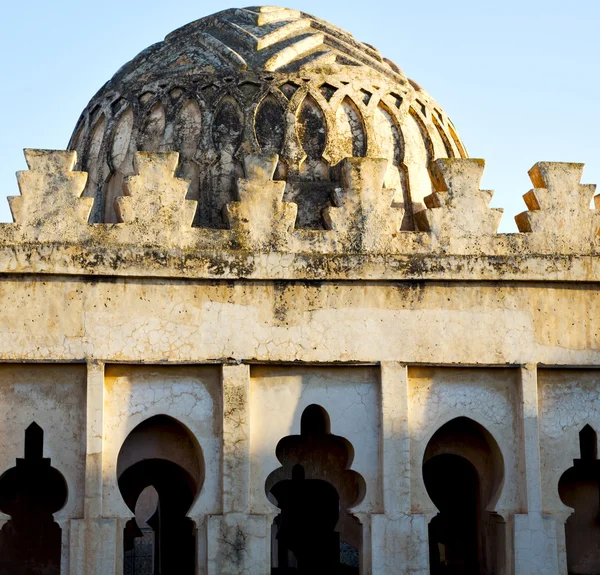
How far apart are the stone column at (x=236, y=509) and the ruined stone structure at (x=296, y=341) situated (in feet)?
0.07

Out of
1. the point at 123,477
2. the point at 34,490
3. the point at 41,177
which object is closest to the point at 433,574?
the point at 123,477

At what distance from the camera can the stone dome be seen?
12.8 metres

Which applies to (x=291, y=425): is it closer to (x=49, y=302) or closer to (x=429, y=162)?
(x=49, y=302)

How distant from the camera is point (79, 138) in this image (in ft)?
46.5

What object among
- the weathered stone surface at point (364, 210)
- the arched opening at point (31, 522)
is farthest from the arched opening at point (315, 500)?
the arched opening at point (31, 522)

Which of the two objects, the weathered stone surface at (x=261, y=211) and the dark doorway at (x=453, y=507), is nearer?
the weathered stone surface at (x=261, y=211)

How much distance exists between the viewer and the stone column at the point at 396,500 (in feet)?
37.1

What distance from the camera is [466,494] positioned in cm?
1368

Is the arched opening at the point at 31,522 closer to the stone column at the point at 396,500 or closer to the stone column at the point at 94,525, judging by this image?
the stone column at the point at 94,525

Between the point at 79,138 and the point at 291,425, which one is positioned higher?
the point at 79,138

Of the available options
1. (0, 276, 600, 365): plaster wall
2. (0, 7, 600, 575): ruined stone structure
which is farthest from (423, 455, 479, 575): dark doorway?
(0, 276, 600, 365): plaster wall

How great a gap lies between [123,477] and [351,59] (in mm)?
5572

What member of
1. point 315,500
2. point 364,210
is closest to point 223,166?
point 364,210

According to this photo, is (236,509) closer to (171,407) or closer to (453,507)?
(171,407)
